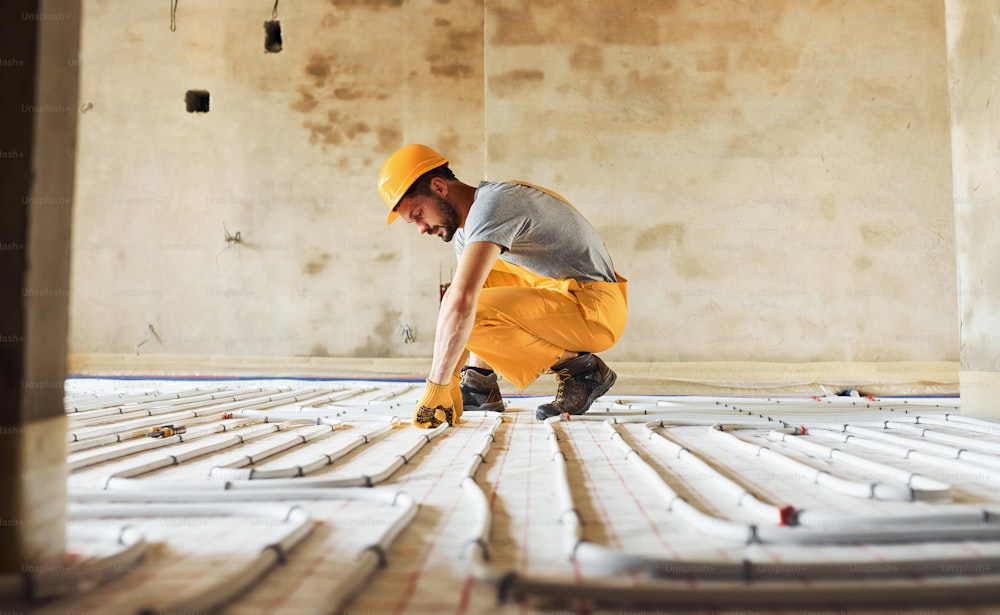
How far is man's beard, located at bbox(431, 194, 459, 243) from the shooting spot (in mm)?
2627

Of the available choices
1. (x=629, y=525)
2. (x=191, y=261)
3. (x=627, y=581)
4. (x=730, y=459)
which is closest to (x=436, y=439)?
(x=730, y=459)

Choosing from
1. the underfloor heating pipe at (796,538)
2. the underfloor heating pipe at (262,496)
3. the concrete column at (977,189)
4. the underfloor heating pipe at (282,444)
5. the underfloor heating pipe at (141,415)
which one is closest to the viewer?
the underfloor heating pipe at (796,538)

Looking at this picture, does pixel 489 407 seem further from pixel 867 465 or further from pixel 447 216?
pixel 867 465

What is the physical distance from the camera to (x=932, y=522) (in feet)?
3.50

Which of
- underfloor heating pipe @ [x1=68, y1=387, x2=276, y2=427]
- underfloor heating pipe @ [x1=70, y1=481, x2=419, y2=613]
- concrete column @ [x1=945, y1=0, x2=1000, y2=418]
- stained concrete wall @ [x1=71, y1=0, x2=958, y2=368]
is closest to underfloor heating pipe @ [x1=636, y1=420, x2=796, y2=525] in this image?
underfloor heating pipe @ [x1=70, y1=481, x2=419, y2=613]

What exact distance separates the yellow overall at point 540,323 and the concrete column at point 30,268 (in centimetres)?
189

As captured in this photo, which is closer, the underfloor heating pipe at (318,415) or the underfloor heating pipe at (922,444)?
the underfloor heating pipe at (922,444)

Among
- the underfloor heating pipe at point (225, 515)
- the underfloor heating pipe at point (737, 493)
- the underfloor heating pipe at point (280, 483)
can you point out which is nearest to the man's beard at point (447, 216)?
the underfloor heating pipe at point (737, 493)

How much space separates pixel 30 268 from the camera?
0.81 meters

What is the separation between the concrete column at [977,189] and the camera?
8.26 ft

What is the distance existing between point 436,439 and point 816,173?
4001 millimetres

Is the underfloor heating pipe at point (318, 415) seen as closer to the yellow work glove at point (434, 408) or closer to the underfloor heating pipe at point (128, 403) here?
the yellow work glove at point (434, 408)

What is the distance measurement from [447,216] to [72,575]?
199cm

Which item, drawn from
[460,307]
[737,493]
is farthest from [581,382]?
[737,493]
